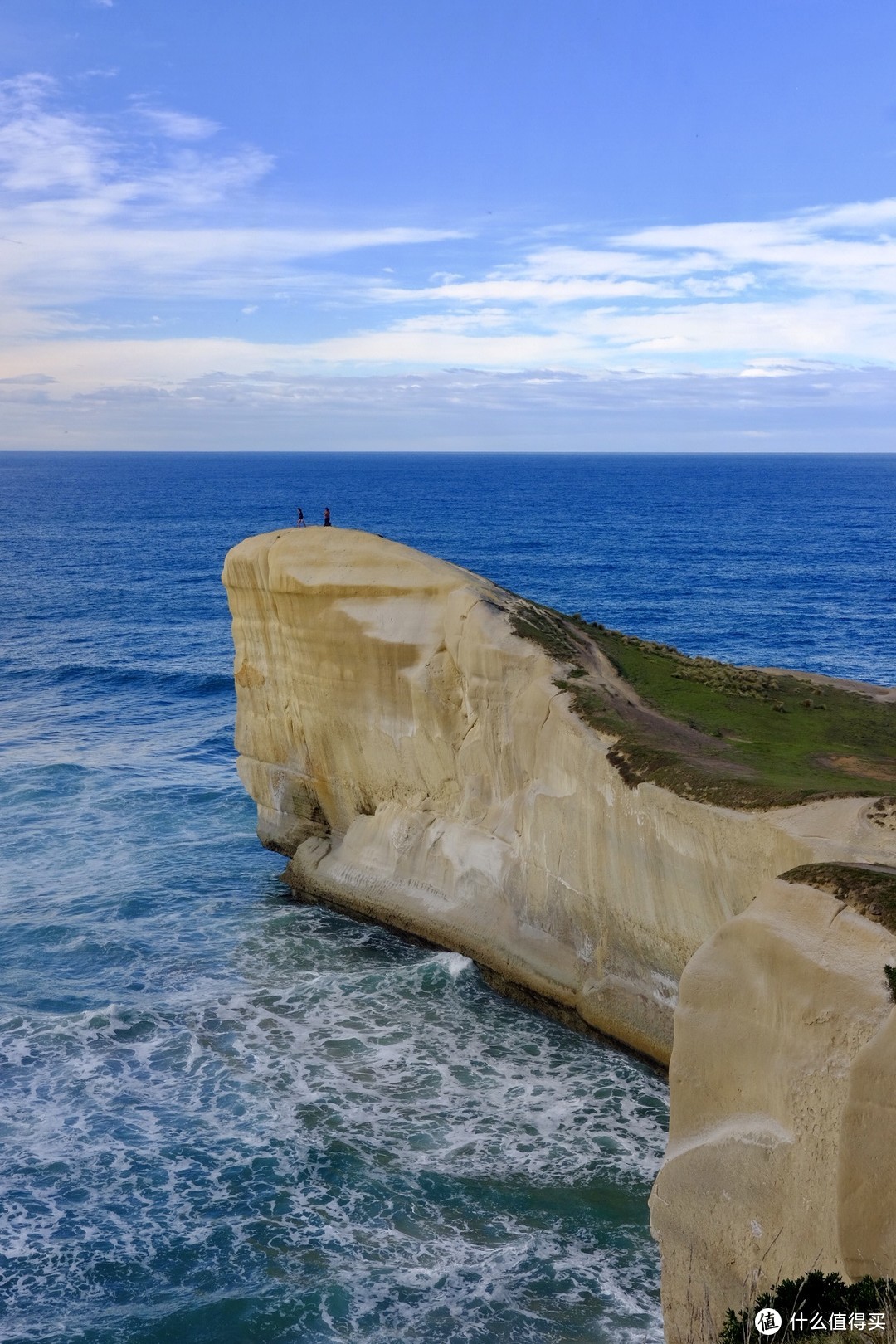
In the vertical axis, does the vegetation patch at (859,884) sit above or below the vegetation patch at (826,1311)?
above

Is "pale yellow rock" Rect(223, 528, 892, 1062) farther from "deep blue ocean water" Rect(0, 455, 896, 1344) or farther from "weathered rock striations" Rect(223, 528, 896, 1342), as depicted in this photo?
"deep blue ocean water" Rect(0, 455, 896, 1344)

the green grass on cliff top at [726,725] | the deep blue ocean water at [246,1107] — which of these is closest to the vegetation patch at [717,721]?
the green grass on cliff top at [726,725]

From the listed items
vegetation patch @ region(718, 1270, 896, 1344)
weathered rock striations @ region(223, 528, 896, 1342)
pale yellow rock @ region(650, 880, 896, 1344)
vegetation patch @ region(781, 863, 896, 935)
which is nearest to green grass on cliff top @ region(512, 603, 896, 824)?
weathered rock striations @ region(223, 528, 896, 1342)

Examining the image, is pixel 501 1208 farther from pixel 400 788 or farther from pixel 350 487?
pixel 350 487

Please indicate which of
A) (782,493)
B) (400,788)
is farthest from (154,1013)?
(782,493)

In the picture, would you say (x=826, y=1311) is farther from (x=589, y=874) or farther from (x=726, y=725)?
(x=726, y=725)

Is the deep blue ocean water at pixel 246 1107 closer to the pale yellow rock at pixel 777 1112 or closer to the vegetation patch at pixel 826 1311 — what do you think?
the pale yellow rock at pixel 777 1112
